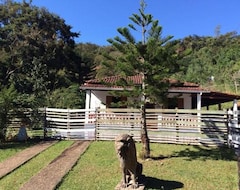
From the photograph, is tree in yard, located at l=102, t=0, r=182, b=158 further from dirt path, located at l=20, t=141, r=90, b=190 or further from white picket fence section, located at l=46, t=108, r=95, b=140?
white picket fence section, located at l=46, t=108, r=95, b=140

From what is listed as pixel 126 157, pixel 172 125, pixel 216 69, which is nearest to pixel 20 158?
pixel 126 157

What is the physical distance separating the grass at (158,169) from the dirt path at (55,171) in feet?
0.61

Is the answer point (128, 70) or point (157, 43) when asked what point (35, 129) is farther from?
point (157, 43)

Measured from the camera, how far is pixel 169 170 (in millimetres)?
8242

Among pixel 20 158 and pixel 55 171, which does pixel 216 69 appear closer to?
pixel 20 158

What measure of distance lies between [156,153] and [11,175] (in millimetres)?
5079

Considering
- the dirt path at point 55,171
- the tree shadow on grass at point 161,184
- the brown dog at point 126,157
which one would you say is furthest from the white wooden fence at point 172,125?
the brown dog at point 126,157

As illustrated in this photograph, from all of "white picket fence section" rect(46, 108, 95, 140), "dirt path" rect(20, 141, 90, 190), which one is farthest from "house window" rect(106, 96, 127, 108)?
"dirt path" rect(20, 141, 90, 190)

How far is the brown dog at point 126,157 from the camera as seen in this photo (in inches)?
236

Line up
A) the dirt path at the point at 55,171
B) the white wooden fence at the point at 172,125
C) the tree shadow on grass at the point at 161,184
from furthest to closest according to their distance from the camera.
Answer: the white wooden fence at the point at 172,125 → the dirt path at the point at 55,171 → the tree shadow on grass at the point at 161,184

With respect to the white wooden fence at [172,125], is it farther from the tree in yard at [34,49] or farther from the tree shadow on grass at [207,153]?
the tree in yard at [34,49]

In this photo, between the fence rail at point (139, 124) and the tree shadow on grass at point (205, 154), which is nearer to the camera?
the tree shadow on grass at point (205, 154)

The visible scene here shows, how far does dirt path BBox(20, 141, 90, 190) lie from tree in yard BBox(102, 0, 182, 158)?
8.42 ft

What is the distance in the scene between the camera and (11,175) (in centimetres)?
794
